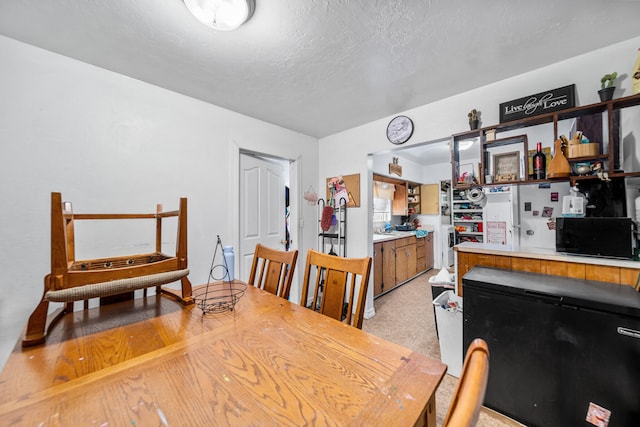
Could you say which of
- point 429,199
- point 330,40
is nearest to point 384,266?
point 429,199

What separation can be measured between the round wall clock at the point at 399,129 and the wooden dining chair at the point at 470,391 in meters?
2.29

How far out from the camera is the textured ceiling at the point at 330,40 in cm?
124

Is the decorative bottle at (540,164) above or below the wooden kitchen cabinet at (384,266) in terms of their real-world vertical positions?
above

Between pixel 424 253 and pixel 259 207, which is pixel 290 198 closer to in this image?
pixel 259 207

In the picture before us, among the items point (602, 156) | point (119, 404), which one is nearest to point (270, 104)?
point (119, 404)

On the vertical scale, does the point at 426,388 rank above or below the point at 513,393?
above

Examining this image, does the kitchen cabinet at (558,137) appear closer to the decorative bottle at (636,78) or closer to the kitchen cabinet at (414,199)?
the decorative bottle at (636,78)

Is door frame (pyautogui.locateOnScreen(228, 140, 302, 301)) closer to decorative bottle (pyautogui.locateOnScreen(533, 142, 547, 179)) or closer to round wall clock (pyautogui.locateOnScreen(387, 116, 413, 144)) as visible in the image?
round wall clock (pyautogui.locateOnScreen(387, 116, 413, 144))

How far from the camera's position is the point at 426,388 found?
65cm

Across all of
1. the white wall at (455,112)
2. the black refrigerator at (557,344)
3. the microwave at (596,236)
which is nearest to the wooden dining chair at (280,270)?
the black refrigerator at (557,344)

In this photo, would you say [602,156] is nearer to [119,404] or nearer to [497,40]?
[497,40]

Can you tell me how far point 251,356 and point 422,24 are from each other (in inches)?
72.2

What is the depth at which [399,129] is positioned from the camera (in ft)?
8.14

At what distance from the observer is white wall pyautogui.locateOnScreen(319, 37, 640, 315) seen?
153 cm
